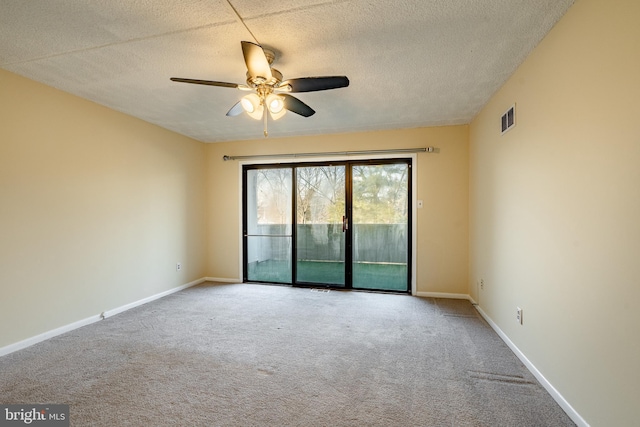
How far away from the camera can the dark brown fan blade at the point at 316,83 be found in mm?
2002

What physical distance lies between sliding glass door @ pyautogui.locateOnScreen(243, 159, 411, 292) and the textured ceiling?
147cm

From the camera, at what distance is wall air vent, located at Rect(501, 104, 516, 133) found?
2463 millimetres

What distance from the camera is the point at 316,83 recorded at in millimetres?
2059

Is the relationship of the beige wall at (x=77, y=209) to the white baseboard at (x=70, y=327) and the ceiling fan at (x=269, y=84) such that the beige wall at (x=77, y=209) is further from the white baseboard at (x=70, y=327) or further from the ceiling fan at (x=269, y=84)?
the ceiling fan at (x=269, y=84)

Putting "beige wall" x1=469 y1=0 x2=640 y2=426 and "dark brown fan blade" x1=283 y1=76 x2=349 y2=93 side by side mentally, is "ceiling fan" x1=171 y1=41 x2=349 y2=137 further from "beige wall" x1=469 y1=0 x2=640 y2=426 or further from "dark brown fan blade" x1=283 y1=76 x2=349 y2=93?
"beige wall" x1=469 y1=0 x2=640 y2=426

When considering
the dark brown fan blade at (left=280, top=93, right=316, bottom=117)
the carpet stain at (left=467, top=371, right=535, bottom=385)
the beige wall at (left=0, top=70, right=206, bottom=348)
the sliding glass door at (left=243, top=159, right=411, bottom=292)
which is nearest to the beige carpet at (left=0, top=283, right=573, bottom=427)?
the carpet stain at (left=467, top=371, right=535, bottom=385)

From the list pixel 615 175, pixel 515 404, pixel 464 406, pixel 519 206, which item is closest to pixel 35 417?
pixel 464 406

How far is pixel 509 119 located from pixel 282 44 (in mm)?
2122

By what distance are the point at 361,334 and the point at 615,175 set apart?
229cm

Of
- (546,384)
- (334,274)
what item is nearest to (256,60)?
(546,384)

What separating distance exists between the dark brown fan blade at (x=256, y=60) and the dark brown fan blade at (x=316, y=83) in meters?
0.22

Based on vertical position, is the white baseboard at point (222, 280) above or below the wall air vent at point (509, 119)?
below

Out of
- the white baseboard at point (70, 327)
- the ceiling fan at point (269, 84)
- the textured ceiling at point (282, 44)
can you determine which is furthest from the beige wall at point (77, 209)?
the ceiling fan at point (269, 84)

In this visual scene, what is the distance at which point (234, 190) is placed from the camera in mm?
4891
